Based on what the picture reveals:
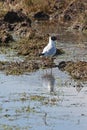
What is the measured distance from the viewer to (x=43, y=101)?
1265 centimetres

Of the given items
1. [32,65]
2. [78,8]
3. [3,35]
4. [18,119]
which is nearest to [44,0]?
[78,8]

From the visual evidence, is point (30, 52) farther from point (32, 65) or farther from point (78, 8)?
point (78, 8)

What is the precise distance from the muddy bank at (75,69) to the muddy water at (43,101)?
0.53 ft

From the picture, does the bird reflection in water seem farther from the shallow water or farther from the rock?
the rock

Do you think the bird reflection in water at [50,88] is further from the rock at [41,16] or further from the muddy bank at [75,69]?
the rock at [41,16]

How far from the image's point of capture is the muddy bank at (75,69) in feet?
50.0

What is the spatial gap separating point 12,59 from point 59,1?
55.6ft

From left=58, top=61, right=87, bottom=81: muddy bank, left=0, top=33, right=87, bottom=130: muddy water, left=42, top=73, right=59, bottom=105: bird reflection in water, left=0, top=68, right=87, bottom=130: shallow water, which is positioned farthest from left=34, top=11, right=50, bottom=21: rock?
left=42, top=73, right=59, bottom=105: bird reflection in water

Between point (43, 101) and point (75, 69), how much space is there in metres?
3.40

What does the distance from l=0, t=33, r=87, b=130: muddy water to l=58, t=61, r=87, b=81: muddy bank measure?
6.4 inches

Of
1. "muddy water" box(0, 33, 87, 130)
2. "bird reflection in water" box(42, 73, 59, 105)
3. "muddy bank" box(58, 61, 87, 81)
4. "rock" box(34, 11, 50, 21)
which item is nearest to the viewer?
"muddy water" box(0, 33, 87, 130)

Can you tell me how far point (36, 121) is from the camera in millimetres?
11156

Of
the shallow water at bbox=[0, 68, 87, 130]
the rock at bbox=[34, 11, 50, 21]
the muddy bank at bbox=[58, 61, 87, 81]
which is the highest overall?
the shallow water at bbox=[0, 68, 87, 130]

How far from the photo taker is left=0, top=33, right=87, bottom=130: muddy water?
36.1 feet
